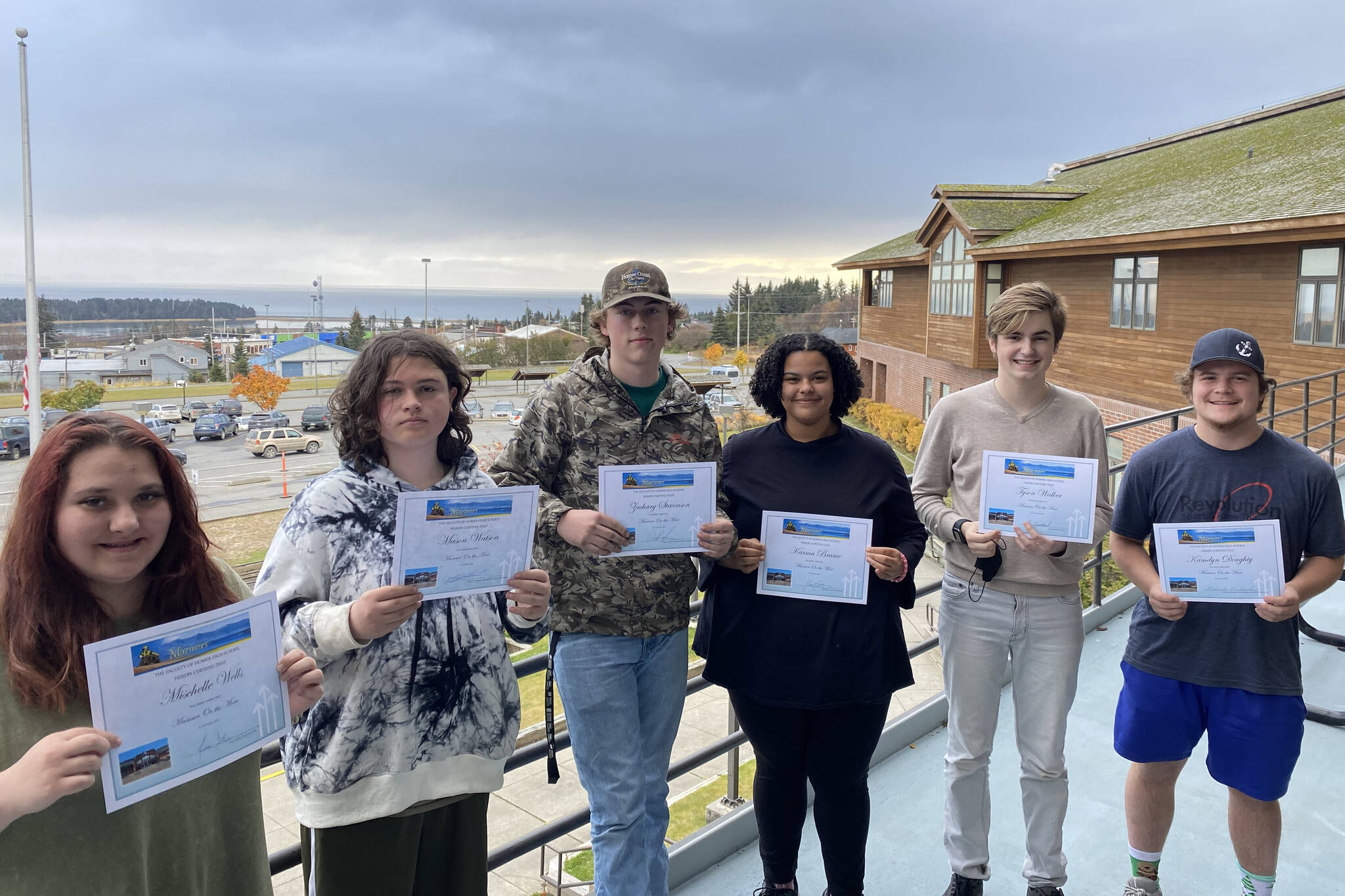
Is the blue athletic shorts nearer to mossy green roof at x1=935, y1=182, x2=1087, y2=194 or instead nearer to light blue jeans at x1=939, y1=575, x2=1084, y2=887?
light blue jeans at x1=939, y1=575, x2=1084, y2=887

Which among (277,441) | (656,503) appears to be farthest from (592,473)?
(277,441)

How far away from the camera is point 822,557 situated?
2.26 meters

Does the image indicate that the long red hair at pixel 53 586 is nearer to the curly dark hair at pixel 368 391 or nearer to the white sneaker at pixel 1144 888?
the curly dark hair at pixel 368 391

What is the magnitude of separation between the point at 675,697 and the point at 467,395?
3.26 ft

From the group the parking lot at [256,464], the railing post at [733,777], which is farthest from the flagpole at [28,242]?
the railing post at [733,777]

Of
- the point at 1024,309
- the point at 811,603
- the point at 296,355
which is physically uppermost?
the point at 296,355

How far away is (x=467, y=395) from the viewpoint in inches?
78.9

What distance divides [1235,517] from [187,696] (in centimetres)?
245

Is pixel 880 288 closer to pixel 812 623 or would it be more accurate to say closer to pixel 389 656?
pixel 812 623

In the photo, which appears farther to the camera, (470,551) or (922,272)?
(922,272)

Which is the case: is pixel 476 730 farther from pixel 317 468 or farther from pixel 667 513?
pixel 317 468

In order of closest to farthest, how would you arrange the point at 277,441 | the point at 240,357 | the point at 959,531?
1. the point at 959,531
2. the point at 277,441
3. the point at 240,357

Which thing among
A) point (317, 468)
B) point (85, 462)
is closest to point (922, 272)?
point (85, 462)

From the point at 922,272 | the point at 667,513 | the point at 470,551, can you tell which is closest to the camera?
the point at 470,551
